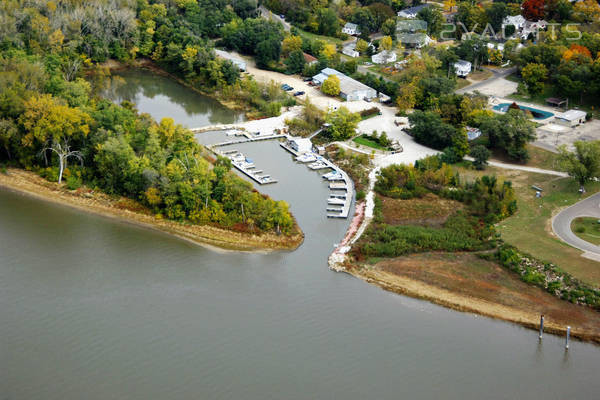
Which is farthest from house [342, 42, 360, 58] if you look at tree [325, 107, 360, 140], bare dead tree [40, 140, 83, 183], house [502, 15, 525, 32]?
bare dead tree [40, 140, 83, 183]

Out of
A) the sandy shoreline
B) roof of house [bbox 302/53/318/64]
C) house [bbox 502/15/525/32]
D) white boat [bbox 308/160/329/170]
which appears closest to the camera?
the sandy shoreline

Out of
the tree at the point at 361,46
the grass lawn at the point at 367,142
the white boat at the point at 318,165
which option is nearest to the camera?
the white boat at the point at 318,165

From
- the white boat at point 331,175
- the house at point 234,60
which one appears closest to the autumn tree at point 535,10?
the house at point 234,60

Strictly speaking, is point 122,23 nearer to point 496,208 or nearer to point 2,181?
point 2,181

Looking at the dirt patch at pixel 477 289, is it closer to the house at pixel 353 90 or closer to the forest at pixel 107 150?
the forest at pixel 107 150

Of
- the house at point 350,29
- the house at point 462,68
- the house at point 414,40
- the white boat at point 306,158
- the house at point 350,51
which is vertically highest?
the house at point 350,29

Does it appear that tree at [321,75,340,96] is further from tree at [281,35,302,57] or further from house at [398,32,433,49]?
house at [398,32,433,49]

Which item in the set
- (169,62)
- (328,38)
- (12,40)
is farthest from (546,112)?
(12,40)
